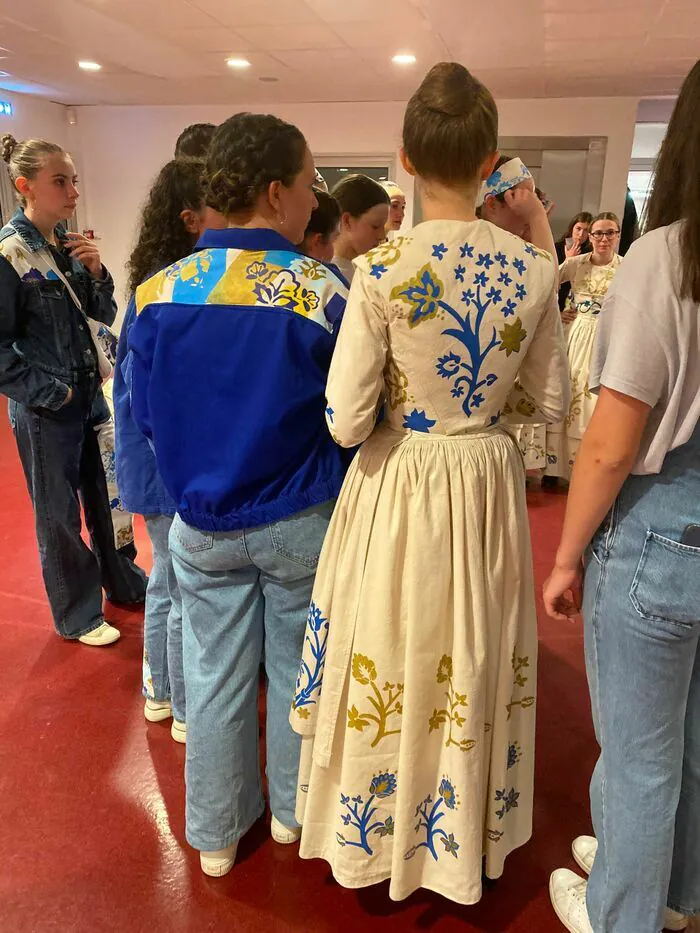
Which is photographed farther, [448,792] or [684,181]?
[448,792]

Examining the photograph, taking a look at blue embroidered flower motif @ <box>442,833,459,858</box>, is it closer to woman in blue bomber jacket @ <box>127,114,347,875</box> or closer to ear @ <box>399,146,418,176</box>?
woman in blue bomber jacket @ <box>127,114,347,875</box>

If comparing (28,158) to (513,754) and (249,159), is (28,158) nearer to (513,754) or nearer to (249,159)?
(249,159)

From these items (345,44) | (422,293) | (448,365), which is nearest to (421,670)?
(448,365)

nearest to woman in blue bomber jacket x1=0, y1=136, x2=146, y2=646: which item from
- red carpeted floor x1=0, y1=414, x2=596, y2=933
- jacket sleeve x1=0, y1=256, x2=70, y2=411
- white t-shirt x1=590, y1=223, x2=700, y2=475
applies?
jacket sleeve x1=0, y1=256, x2=70, y2=411

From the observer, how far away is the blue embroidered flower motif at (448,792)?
1.36 m

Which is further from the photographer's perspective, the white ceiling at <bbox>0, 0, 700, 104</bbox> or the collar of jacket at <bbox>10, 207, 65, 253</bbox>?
the white ceiling at <bbox>0, 0, 700, 104</bbox>

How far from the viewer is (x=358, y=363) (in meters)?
1.18

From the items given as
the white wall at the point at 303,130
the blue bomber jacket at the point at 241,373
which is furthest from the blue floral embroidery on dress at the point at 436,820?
the white wall at the point at 303,130

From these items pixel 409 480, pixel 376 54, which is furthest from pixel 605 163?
pixel 409 480

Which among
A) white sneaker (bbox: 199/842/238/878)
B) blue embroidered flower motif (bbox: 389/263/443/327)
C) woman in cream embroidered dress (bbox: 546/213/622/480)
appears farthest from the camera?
woman in cream embroidered dress (bbox: 546/213/622/480)

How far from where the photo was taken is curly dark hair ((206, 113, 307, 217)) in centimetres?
126

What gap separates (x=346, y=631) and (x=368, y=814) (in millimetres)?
392

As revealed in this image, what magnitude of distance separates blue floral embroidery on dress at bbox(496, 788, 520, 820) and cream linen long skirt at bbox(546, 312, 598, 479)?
2555 millimetres

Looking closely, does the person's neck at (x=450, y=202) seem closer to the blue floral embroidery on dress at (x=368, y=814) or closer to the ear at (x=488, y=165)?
the ear at (x=488, y=165)
